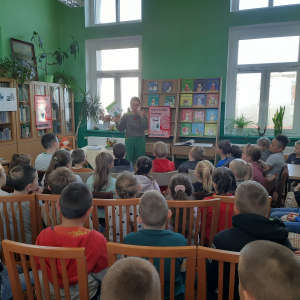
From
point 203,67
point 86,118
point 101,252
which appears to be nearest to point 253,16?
point 203,67

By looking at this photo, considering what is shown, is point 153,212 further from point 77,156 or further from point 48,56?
point 48,56

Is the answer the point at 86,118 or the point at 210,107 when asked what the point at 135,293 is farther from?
the point at 86,118

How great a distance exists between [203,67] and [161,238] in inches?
192

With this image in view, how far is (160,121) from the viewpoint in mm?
5531

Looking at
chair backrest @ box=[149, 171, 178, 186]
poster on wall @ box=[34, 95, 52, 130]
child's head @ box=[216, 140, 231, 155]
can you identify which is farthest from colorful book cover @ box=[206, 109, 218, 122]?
poster on wall @ box=[34, 95, 52, 130]

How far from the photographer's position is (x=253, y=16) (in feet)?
16.4

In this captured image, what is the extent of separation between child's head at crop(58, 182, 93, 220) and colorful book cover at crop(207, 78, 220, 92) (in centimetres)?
446

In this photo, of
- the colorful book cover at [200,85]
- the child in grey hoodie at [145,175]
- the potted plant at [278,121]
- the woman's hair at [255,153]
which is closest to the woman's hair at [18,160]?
the child in grey hoodie at [145,175]

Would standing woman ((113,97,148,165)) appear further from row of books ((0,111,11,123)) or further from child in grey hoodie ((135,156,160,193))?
row of books ((0,111,11,123))

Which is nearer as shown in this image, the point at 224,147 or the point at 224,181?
the point at 224,181

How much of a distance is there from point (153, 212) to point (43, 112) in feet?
16.2

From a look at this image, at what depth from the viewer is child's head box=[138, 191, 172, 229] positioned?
1.23 meters

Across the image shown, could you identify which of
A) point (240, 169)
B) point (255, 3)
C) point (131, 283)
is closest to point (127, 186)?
point (240, 169)

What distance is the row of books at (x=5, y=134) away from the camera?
460 cm
